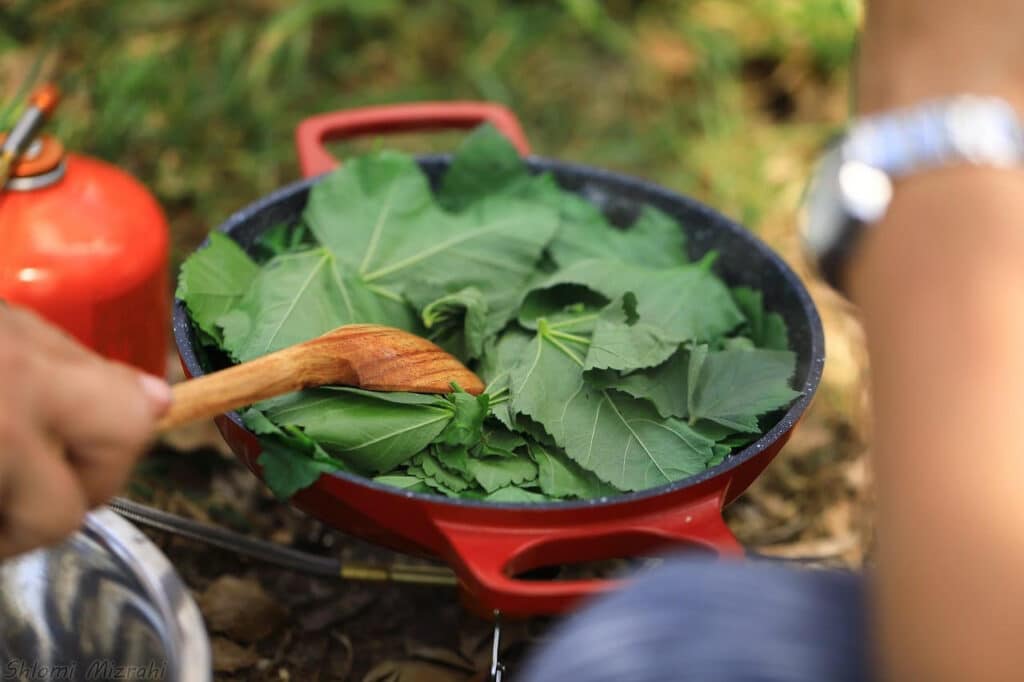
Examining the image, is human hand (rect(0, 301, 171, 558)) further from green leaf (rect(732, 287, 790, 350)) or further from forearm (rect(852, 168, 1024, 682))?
green leaf (rect(732, 287, 790, 350))

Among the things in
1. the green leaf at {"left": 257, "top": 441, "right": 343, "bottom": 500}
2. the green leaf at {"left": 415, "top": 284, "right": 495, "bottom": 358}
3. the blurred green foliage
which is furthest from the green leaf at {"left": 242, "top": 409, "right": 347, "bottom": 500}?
the blurred green foliage

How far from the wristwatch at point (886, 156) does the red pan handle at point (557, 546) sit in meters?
0.26

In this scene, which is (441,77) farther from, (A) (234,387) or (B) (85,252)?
(A) (234,387)

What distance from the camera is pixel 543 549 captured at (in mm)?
946

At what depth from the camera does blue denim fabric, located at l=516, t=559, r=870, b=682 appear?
68cm

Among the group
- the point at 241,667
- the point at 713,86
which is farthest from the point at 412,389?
the point at 713,86

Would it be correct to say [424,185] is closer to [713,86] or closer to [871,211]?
[871,211]

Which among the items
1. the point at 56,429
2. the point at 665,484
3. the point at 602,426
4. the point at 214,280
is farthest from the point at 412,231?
the point at 56,429

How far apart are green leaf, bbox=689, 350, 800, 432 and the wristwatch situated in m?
0.30

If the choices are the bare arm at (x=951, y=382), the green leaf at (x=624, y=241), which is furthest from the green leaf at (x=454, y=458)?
the bare arm at (x=951, y=382)

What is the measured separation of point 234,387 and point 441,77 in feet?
4.87

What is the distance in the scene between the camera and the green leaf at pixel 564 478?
1.04 meters

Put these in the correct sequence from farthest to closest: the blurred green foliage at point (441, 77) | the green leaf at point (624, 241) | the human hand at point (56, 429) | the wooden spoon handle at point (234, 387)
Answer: the blurred green foliage at point (441, 77), the green leaf at point (624, 241), the wooden spoon handle at point (234, 387), the human hand at point (56, 429)

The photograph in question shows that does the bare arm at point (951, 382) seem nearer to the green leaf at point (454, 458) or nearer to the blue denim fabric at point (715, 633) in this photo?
the blue denim fabric at point (715, 633)
